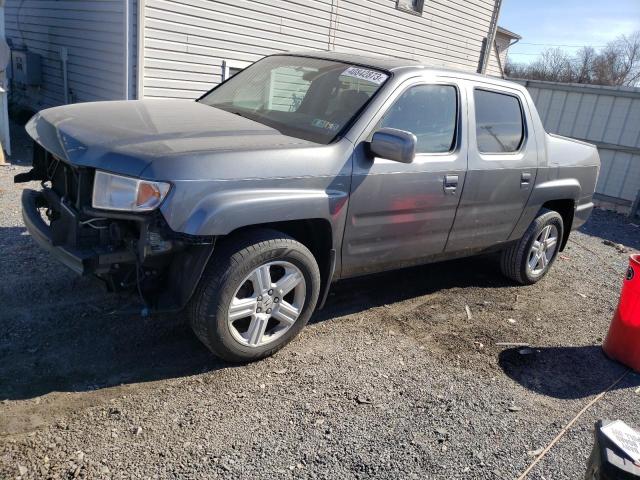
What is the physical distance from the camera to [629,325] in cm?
407

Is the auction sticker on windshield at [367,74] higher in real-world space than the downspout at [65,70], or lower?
higher

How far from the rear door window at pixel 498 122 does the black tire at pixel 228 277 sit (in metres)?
1.95

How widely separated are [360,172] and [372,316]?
1.35m

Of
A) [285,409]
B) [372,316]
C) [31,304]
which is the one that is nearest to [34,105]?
[31,304]

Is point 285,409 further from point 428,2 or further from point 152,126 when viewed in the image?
point 428,2

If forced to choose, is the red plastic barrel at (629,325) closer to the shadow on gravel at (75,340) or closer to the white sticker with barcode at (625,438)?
the white sticker with barcode at (625,438)

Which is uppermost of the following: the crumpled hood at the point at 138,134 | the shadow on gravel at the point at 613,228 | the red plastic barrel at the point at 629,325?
the crumpled hood at the point at 138,134

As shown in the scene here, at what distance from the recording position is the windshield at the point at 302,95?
3.67 meters

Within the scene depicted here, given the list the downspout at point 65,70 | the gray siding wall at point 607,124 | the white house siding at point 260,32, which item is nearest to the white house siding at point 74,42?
the downspout at point 65,70

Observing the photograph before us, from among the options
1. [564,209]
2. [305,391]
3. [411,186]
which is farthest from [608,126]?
[305,391]

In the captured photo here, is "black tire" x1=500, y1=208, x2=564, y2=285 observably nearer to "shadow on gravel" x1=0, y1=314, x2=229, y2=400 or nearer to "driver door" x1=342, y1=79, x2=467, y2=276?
"driver door" x1=342, y1=79, x2=467, y2=276

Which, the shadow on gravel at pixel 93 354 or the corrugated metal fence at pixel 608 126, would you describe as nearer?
the shadow on gravel at pixel 93 354

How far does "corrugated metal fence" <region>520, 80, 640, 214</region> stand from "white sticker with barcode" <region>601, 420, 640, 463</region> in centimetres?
932

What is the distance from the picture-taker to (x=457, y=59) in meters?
14.3
